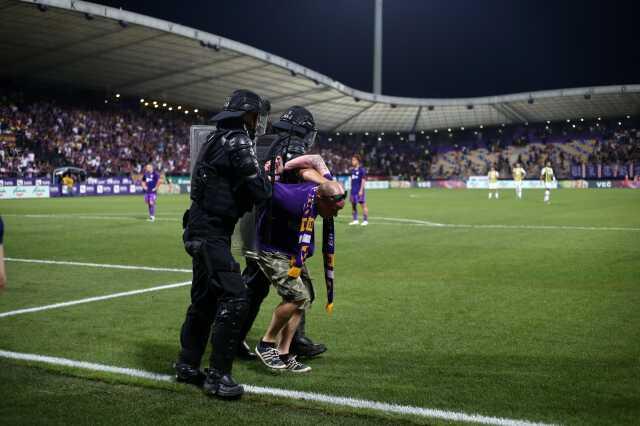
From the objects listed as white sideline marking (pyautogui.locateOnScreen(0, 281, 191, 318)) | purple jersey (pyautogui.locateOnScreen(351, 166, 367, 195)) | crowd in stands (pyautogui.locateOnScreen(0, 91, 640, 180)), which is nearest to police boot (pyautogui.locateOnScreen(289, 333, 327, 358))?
white sideline marking (pyautogui.locateOnScreen(0, 281, 191, 318))

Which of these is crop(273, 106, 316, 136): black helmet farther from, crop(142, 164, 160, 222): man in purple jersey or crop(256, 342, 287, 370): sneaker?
crop(142, 164, 160, 222): man in purple jersey

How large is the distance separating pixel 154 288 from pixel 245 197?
16.0ft

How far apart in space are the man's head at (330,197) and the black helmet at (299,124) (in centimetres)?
68

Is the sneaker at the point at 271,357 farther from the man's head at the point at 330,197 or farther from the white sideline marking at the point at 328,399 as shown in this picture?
the man's head at the point at 330,197

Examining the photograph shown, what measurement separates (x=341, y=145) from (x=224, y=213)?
3188 inches

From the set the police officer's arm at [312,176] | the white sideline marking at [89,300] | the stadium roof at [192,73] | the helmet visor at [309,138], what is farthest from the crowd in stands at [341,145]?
the police officer's arm at [312,176]

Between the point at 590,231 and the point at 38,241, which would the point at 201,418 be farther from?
the point at 590,231

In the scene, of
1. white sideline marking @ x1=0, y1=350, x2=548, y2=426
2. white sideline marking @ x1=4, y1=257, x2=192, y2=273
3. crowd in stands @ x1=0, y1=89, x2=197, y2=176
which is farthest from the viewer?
crowd in stands @ x1=0, y1=89, x2=197, y2=176

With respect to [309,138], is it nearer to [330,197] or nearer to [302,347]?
[330,197]

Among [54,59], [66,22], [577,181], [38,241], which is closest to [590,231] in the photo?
[38,241]

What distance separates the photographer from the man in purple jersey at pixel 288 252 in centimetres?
495

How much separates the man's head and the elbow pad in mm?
556

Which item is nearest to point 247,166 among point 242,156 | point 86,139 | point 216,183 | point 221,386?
point 242,156

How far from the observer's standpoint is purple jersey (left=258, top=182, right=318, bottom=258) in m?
5.10
